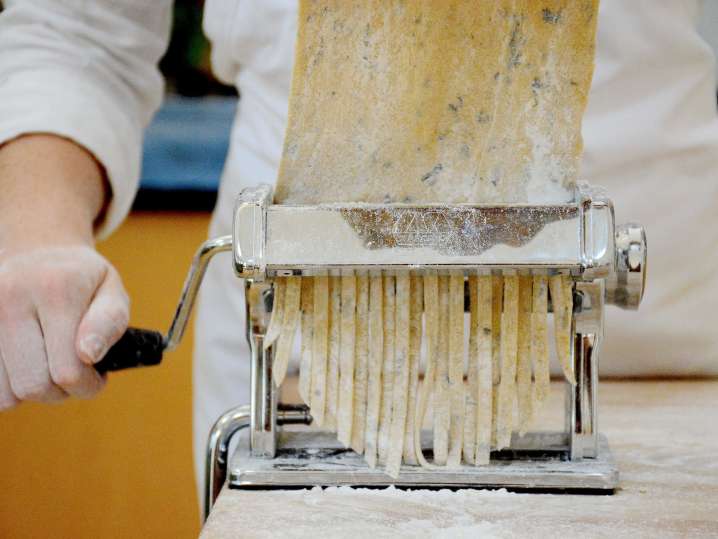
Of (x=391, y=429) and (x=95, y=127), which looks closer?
(x=391, y=429)

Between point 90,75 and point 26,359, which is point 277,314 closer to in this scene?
point 26,359

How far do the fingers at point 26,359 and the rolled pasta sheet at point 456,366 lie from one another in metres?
0.32

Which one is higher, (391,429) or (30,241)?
(30,241)

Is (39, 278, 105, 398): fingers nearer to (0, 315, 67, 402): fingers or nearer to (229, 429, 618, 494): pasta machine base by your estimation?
(0, 315, 67, 402): fingers

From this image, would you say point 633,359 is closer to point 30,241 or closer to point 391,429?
point 391,429

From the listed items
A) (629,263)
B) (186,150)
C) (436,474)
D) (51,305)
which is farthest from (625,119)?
(186,150)

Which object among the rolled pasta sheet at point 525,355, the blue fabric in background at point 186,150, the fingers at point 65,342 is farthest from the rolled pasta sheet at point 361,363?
the blue fabric in background at point 186,150

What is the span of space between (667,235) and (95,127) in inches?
22.9

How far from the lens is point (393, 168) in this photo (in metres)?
0.58

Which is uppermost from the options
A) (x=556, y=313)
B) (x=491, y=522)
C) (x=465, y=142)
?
(x=465, y=142)

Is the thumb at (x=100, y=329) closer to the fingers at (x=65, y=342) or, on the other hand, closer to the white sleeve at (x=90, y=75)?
the fingers at (x=65, y=342)

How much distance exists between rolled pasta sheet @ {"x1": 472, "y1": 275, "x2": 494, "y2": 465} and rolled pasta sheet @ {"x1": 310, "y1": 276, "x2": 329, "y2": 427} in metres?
0.10

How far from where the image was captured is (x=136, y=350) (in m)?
0.67

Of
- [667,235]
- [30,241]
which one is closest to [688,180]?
[667,235]
